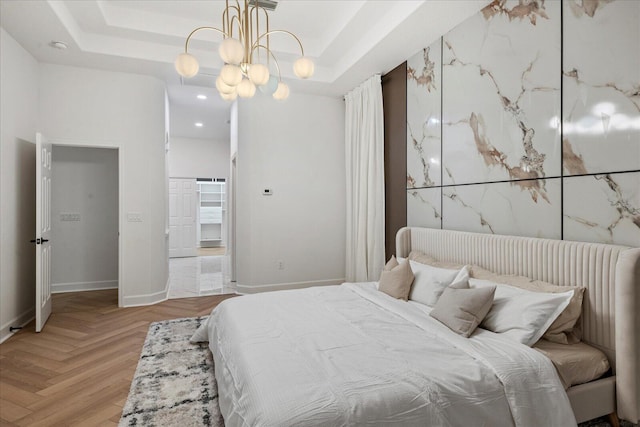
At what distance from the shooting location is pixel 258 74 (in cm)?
223

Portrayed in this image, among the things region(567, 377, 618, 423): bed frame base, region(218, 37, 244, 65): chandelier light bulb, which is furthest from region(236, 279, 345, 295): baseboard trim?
region(567, 377, 618, 423): bed frame base

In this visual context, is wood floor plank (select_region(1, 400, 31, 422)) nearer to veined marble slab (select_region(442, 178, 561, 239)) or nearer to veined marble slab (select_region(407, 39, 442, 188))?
veined marble slab (select_region(442, 178, 561, 239))

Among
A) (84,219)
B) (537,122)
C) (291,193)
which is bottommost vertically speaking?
(84,219)

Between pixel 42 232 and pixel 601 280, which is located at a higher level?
pixel 42 232

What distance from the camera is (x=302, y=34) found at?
4172mm

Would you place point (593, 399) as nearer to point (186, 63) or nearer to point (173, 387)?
point (173, 387)

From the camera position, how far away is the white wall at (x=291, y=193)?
4.98 metres

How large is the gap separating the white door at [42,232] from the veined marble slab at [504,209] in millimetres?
4058

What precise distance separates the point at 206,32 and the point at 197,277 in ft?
13.3

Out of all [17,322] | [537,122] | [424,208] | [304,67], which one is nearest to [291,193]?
[424,208]

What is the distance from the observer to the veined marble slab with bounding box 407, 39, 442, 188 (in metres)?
3.57

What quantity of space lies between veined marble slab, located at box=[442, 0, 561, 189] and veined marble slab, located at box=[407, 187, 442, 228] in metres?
0.25

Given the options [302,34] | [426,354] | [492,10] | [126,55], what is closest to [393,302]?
[426,354]

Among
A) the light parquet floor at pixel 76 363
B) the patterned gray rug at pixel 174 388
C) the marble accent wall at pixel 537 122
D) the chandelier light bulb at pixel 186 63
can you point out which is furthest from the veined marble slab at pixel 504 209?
the light parquet floor at pixel 76 363
